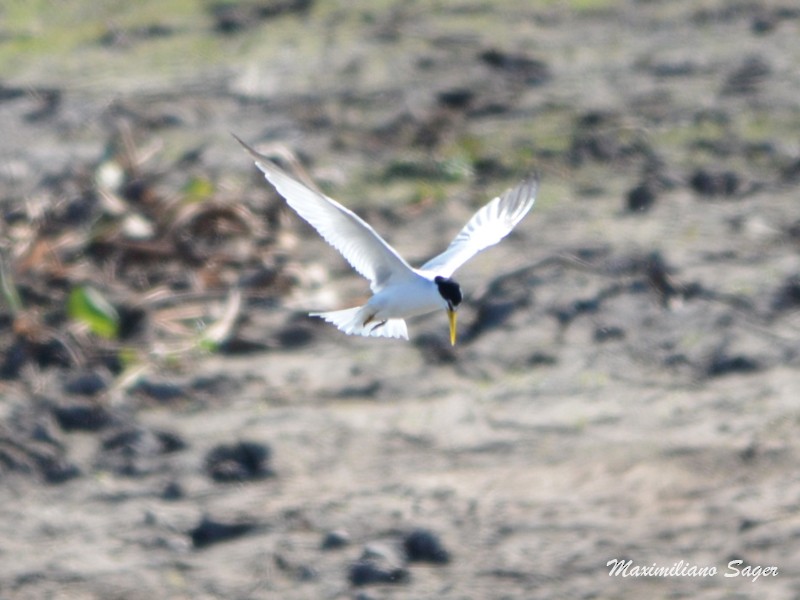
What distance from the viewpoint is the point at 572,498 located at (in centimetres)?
521

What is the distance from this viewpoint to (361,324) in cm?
472

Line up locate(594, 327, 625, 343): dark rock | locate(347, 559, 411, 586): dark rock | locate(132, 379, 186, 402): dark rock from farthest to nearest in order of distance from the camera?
locate(594, 327, 625, 343): dark rock → locate(132, 379, 186, 402): dark rock → locate(347, 559, 411, 586): dark rock

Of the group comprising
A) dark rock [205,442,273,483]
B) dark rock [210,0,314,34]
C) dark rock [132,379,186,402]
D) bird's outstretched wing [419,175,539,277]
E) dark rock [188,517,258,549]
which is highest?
dark rock [210,0,314,34]

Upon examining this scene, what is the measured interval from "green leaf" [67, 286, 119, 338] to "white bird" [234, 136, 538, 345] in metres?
2.05

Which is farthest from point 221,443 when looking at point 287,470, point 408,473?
point 408,473

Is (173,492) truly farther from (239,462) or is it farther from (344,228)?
(344,228)

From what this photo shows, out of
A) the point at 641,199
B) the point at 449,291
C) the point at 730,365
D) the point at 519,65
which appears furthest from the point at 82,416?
the point at 519,65

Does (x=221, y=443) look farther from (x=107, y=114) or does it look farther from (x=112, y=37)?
(x=112, y=37)

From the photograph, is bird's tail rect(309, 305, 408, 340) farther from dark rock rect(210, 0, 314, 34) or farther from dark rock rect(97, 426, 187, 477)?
dark rock rect(210, 0, 314, 34)

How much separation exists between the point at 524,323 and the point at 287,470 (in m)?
1.38

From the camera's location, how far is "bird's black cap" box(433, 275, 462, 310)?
4445mm

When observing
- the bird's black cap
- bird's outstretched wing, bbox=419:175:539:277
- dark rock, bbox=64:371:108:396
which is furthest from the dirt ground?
the bird's black cap

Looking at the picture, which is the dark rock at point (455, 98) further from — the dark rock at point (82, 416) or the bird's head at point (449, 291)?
Answer: the bird's head at point (449, 291)

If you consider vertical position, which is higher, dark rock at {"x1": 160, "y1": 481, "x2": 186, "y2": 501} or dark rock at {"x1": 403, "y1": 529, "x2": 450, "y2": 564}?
dark rock at {"x1": 160, "y1": 481, "x2": 186, "y2": 501}
